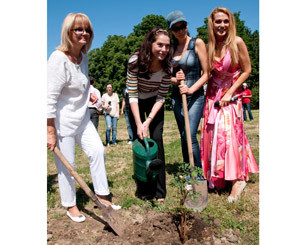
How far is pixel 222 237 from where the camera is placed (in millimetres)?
2551

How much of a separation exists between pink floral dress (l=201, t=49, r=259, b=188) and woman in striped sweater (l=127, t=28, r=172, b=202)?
0.69 metres

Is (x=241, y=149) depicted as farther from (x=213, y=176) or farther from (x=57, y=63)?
(x=57, y=63)

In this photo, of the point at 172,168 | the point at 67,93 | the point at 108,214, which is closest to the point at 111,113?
the point at 172,168

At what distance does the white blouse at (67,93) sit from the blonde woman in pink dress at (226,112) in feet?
5.20

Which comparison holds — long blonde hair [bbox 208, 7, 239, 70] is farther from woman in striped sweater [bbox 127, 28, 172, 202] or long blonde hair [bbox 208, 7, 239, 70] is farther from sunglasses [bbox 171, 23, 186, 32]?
woman in striped sweater [bbox 127, 28, 172, 202]

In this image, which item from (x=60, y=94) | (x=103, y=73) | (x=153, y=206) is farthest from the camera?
(x=103, y=73)

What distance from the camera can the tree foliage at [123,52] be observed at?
1129 inches

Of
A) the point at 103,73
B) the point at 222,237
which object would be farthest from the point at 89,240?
the point at 103,73

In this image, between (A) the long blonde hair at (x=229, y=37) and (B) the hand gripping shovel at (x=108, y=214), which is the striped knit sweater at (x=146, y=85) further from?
(B) the hand gripping shovel at (x=108, y=214)

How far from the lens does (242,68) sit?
3340 millimetres

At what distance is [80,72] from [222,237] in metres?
2.14

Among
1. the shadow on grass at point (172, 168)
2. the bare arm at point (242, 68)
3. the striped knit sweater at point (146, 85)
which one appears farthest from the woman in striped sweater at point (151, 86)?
the shadow on grass at point (172, 168)

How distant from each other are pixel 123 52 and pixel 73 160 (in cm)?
3267

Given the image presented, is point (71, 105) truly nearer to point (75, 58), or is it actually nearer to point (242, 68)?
point (75, 58)
